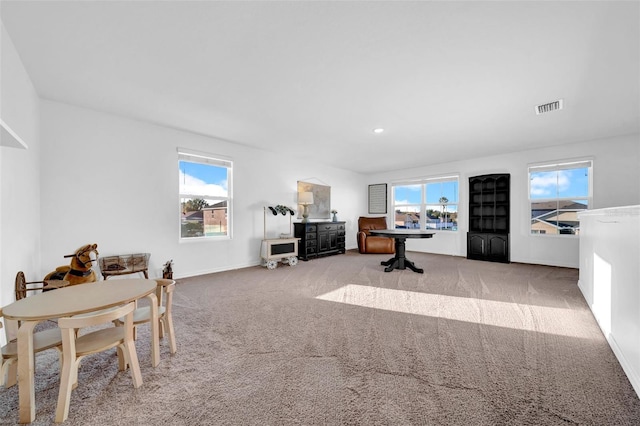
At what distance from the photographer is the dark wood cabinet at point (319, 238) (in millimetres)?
5961

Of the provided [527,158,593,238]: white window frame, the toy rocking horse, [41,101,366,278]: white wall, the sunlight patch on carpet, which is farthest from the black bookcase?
the toy rocking horse

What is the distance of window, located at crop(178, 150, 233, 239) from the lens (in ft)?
14.6

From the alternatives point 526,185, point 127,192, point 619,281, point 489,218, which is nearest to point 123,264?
point 127,192

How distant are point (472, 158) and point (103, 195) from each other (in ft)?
23.8

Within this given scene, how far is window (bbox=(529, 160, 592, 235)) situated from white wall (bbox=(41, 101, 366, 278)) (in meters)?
5.86

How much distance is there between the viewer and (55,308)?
1.43m

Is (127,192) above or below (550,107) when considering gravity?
below

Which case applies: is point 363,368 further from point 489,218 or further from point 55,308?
point 489,218

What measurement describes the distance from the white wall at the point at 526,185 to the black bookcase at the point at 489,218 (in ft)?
Answer: 0.64

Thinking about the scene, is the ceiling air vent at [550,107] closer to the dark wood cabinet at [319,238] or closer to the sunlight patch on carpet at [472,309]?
the sunlight patch on carpet at [472,309]

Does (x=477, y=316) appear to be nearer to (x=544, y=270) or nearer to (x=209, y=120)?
(x=544, y=270)

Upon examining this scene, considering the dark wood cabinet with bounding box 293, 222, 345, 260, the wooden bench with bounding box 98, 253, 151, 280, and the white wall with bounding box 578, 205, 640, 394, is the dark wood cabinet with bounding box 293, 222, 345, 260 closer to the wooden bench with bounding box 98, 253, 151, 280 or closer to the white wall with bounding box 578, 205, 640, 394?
the wooden bench with bounding box 98, 253, 151, 280

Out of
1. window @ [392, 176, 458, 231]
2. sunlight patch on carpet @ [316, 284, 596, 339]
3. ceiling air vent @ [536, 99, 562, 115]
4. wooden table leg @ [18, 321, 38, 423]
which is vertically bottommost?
sunlight patch on carpet @ [316, 284, 596, 339]

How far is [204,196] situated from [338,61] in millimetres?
3365
